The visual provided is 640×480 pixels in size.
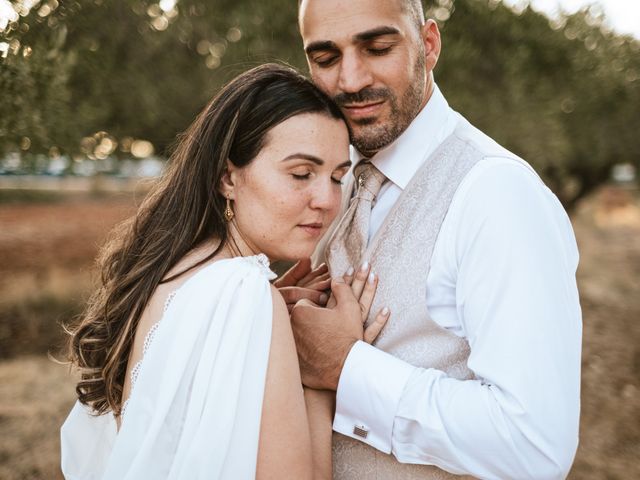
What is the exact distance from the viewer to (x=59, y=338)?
8.99 meters

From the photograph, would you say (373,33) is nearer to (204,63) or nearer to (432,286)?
(432,286)

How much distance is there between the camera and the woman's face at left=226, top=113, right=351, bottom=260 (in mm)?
1931

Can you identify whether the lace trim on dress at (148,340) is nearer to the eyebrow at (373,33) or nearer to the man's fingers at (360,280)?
the man's fingers at (360,280)

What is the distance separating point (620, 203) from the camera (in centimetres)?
2594

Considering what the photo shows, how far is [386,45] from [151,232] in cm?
101

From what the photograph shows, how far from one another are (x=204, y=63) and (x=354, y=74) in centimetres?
612

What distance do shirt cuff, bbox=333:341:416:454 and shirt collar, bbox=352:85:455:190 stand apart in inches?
23.1

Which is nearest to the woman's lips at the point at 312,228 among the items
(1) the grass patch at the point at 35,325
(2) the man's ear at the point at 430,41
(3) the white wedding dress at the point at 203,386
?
(3) the white wedding dress at the point at 203,386

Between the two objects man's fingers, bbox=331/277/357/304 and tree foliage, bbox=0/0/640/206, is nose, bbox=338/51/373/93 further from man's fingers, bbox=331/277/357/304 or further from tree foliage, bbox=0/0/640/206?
tree foliage, bbox=0/0/640/206

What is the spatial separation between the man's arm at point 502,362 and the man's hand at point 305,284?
0.44 meters

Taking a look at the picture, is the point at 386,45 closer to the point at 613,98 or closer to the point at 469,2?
the point at 469,2

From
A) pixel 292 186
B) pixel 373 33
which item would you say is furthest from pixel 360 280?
pixel 373 33

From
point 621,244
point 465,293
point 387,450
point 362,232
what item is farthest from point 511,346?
point 621,244

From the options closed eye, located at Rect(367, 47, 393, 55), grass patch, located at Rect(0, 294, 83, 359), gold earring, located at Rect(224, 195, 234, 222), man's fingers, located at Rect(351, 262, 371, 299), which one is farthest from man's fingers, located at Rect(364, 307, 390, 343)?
grass patch, located at Rect(0, 294, 83, 359)
